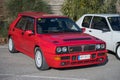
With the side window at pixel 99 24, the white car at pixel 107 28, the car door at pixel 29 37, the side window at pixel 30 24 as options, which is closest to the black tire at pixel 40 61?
the car door at pixel 29 37

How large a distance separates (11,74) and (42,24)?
6.40 feet

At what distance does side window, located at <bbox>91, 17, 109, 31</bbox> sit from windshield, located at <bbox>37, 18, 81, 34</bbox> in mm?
1613

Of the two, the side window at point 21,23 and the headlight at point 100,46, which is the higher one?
the side window at point 21,23

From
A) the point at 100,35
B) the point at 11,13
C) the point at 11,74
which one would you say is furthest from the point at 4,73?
the point at 11,13

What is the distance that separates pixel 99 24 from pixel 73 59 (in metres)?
3.45

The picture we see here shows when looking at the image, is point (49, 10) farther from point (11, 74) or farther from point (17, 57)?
point (11, 74)

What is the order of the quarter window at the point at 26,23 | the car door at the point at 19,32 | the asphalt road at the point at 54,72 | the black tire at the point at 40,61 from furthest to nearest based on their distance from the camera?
the car door at the point at 19,32 < the quarter window at the point at 26,23 < the black tire at the point at 40,61 < the asphalt road at the point at 54,72

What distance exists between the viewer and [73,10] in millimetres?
16328

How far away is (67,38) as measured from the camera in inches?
362

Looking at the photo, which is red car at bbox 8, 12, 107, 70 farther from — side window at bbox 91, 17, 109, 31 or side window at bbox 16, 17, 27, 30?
side window at bbox 91, 17, 109, 31

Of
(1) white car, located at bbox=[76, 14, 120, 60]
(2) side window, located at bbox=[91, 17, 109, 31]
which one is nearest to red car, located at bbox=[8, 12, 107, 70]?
(1) white car, located at bbox=[76, 14, 120, 60]

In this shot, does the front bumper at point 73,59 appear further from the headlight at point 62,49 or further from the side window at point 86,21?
the side window at point 86,21

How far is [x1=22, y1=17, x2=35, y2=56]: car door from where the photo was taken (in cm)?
984

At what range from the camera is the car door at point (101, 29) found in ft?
37.3
